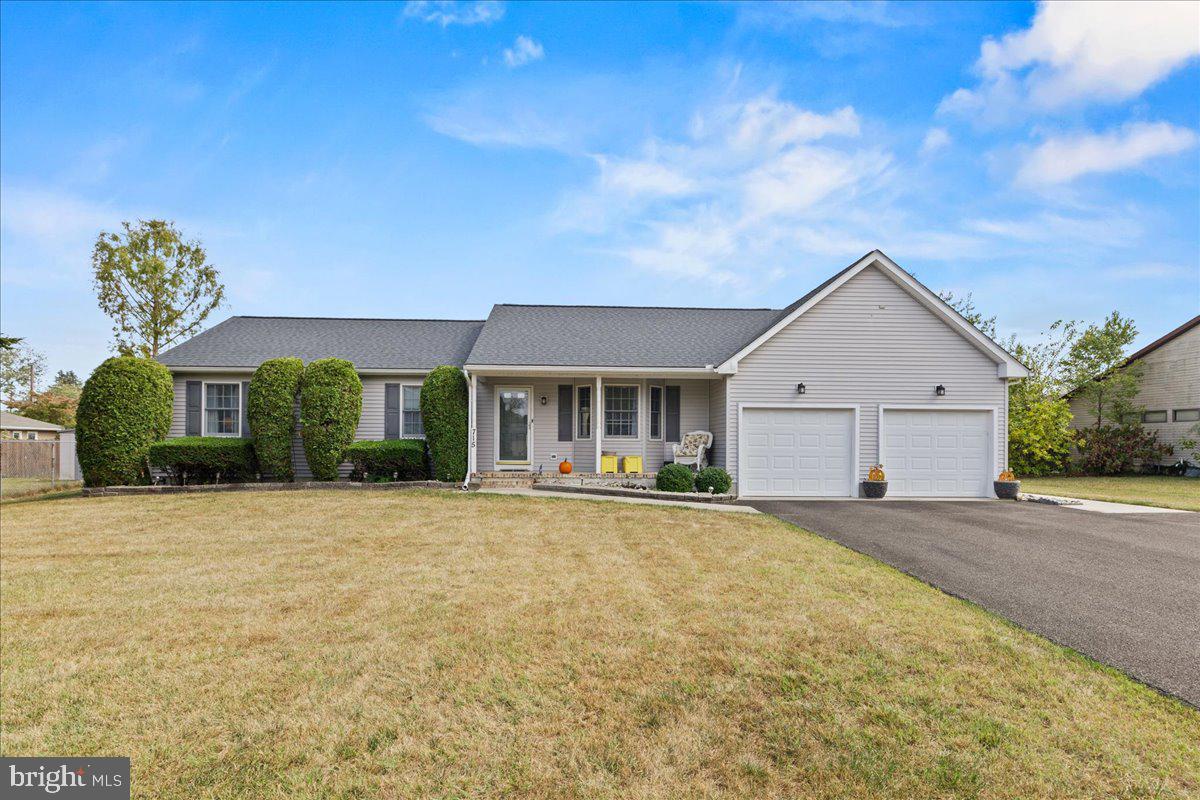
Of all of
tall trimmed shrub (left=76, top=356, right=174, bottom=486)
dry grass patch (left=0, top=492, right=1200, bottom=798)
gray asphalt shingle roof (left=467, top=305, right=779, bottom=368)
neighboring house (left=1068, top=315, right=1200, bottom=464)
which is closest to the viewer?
dry grass patch (left=0, top=492, right=1200, bottom=798)

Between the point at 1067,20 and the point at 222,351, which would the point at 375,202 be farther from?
the point at 1067,20

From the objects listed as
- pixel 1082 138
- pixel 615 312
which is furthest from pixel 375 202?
pixel 1082 138

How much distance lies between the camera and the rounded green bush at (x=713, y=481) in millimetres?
12969

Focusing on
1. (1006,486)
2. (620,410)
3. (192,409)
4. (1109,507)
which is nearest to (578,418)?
(620,410)

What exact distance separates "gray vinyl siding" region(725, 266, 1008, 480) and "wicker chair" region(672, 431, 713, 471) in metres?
2.16

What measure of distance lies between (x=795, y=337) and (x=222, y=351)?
16.2 m

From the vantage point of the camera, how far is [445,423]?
1398cm


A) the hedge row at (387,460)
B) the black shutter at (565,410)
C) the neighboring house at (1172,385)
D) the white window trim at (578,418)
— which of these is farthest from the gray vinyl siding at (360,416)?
the neighboring house at (1172,385)

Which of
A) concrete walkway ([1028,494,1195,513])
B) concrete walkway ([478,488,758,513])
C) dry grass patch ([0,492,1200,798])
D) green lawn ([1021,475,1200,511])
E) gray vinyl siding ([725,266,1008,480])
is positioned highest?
Result: gray vinyl siding ([725,266,1008,480])

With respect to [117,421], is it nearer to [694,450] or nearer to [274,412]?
[274,412]

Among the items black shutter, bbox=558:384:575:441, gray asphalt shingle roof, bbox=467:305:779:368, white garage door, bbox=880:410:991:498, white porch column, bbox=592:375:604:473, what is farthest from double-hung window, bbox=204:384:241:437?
white garage door, bbox=880:410:991:498

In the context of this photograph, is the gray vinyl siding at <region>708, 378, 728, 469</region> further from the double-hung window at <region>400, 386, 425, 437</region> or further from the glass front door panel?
the double-hung window at <region>400, 386, 425, 437</region>

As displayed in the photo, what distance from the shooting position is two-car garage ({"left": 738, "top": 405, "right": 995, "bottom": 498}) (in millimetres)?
13828

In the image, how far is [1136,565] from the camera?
6.87 meters
